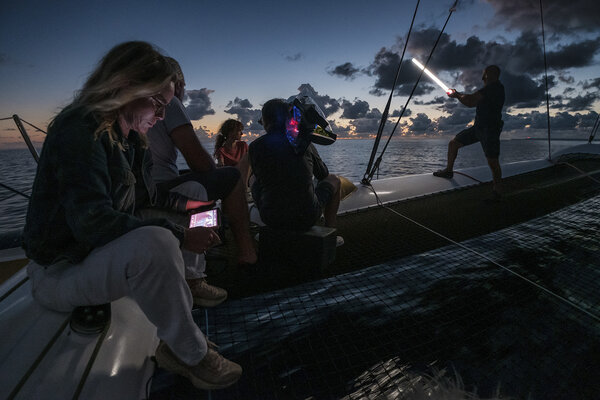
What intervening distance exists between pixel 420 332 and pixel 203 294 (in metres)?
1.15

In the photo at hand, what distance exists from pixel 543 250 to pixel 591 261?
274mm

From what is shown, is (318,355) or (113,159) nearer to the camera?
(113,159)

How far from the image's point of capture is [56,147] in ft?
2.65

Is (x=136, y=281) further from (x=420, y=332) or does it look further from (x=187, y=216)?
(x=420, y=332)

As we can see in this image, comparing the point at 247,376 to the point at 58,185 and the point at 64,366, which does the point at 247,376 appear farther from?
the point at 58,185

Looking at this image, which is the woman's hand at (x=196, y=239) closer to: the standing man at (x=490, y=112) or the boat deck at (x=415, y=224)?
the boat deck at (x=415, y=224)

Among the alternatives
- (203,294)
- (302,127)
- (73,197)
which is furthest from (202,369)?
(302,127)

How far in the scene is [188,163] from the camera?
5.81 ft

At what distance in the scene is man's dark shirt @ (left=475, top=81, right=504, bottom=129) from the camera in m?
3.99

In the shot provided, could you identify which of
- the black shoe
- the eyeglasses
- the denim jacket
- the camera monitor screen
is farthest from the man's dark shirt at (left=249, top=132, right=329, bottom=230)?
the black shoe

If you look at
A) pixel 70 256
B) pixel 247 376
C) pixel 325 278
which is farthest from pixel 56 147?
pixel 325 278

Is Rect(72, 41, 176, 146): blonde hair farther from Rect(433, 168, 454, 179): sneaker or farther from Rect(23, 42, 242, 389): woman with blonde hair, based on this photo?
Rect(433, 168, 454, 179): sneaker

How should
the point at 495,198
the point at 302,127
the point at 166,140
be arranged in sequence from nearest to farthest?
the point at 166,140 → the point at 302,127 → the point at 495,198

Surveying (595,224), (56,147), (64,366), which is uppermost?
(56,147)
